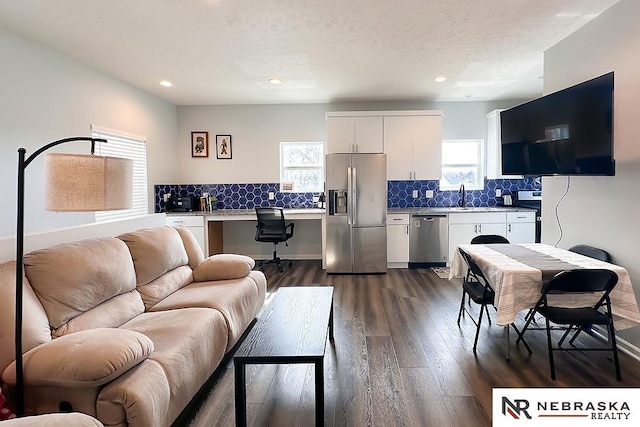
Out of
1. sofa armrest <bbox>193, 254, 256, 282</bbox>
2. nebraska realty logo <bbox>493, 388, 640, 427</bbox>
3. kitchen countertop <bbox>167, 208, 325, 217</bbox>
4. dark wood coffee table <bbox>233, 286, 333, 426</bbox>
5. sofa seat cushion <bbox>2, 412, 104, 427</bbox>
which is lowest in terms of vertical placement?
nebraska realty logo <bbox>493, 388, 640, 427</bbox>

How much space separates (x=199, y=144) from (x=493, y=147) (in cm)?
470

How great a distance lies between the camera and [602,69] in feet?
9.84

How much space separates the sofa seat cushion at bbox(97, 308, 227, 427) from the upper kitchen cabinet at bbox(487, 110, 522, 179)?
16.6 ft

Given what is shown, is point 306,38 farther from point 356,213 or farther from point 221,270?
point 356,213

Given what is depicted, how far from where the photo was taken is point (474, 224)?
18.8ft

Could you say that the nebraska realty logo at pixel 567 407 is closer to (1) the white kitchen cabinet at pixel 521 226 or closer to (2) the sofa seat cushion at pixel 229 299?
(2) the sofa seat cushion at pixel 229 299

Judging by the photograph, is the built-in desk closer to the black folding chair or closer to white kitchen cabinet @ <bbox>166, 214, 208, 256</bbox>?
white kitchen cabinet @ <bbox>166, 214, 208, 256</bbox>

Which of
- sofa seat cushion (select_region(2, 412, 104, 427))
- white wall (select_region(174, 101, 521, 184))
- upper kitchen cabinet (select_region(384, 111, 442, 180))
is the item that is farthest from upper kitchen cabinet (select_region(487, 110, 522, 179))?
sofa seat cushion (select_region(2, 412, 104, 427))

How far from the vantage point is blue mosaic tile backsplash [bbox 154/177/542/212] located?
20.8 feet

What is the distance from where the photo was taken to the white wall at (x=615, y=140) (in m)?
2.72

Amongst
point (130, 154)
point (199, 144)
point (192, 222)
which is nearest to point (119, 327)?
point (130, 154)

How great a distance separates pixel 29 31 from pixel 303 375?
347 centimetres

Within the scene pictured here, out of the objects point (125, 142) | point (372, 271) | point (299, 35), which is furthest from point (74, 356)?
point (372, 271)

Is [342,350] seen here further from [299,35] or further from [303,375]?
[299,35]
